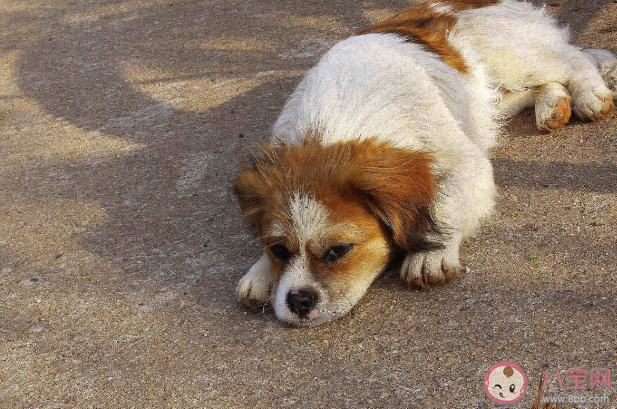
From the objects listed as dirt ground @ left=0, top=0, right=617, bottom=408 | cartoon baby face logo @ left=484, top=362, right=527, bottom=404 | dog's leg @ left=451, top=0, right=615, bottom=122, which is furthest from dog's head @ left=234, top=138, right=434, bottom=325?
dog's leg @ left=451, top=0, right=615, bottom=122

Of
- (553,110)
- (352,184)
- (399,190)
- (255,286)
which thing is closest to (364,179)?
(352,184)

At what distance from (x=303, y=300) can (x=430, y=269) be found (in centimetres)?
74

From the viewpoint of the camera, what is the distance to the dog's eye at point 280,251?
3.80 meters

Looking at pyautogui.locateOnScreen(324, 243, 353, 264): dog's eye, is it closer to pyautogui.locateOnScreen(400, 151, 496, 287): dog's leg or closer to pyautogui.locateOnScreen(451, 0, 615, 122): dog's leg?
pyautogui.locateOnScreen(400, 151, 496, 287): dog's leg

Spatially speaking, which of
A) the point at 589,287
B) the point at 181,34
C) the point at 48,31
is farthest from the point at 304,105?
the point at 48,31

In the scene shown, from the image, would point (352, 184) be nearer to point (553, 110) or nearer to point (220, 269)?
point (220, 269)

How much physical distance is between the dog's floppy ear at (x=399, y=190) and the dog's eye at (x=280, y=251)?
0.49 m

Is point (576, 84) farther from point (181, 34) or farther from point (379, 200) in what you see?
point (181, 34)

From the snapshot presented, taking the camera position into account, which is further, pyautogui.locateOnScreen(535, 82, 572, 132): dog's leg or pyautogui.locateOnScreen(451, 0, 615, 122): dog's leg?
pyautogui.locateOnScreen(451, 0, 615, 122): dog's leg

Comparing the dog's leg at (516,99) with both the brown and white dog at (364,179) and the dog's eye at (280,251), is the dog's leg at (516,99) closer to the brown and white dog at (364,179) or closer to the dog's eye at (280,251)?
the brown and white dog at (364,179)

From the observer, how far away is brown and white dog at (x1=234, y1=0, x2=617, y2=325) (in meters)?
3.70

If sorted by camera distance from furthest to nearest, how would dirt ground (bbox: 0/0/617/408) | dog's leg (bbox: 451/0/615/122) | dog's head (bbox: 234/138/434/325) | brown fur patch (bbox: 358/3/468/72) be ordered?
dog's leg (bbox: 451/0/615/122) → brown fur patch (bbox: 358/3/468/72) → dog's head (bbox: 234/138/434/325) → dirt ground (bbox: 0/0/617/408)

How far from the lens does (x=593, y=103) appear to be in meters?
5.46

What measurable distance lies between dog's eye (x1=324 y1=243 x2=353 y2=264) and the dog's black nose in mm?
188
